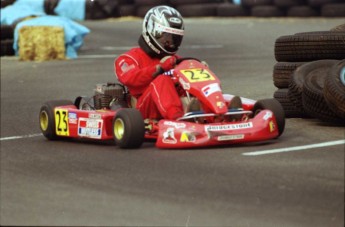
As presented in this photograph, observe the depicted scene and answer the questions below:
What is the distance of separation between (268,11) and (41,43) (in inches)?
349

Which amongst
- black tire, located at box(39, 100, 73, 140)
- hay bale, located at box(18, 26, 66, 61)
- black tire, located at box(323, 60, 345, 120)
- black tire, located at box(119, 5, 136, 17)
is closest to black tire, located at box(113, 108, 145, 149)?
black tire, located at box(39, 100, 73, 140)

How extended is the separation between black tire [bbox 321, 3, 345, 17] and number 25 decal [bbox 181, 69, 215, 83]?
16.4m

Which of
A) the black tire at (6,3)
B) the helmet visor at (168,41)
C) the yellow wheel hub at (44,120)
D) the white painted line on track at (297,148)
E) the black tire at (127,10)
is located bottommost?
the black tire at (127,10)

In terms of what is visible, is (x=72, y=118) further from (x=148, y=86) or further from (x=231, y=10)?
(x=231, y=10)

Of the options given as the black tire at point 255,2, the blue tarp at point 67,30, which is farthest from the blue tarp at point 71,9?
the blue tarp at point 67,30

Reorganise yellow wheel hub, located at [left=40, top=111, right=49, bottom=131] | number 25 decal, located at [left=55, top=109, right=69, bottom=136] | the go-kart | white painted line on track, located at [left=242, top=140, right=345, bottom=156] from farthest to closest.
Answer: yellow wheel hub, located at [left=40, top=111, right=49, bottom=131], number 25 decal, located at [left=55, top=109, right=69, bottom=136], the go-kart, white painted line on track, located at [left=242, top=140, right=345, bottom=156]

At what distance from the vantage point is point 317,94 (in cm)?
910

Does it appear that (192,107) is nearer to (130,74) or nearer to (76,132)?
(130,74)

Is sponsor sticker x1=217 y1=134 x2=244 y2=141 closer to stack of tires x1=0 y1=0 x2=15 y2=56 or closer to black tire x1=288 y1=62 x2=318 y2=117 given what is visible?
black tire x1=288 y1=62 x2=318 y2=117

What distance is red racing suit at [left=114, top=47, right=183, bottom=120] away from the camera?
8.62 meters

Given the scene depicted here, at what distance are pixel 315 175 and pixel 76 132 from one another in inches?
114

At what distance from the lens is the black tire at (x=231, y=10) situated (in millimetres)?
26594

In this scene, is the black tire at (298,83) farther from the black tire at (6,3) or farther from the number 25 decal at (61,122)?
the black tire at (6,3)

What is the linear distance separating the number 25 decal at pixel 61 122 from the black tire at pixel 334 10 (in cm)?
1591
